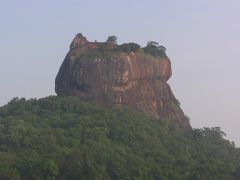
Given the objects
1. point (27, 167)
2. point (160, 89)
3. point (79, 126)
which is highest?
point (160, 89)

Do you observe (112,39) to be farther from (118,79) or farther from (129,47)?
(118,79)

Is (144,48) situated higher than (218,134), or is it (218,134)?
(144,48)

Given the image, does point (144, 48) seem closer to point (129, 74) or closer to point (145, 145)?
point (129, 74)

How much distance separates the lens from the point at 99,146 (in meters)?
62.1

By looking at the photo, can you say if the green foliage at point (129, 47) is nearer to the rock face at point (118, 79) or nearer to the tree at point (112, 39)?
the rock face at point (118, 79)

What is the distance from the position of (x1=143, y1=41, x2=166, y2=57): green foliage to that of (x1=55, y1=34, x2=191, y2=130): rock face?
76 cm

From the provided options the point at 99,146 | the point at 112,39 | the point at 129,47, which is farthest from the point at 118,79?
the point at 99,146

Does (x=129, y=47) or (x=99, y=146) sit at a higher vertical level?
(x=129, y=47)

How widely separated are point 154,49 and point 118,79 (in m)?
7.48

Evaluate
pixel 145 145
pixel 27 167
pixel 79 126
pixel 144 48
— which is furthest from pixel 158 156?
pixel 144 48

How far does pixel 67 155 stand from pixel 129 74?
17482 mm

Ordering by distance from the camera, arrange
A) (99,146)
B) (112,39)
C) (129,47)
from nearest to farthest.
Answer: (99,146)
(129,47)
(112,39)

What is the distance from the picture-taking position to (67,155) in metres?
56.3

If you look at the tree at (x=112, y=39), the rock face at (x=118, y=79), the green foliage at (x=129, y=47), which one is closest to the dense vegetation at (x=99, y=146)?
the rock face at (x=118, y=79)
